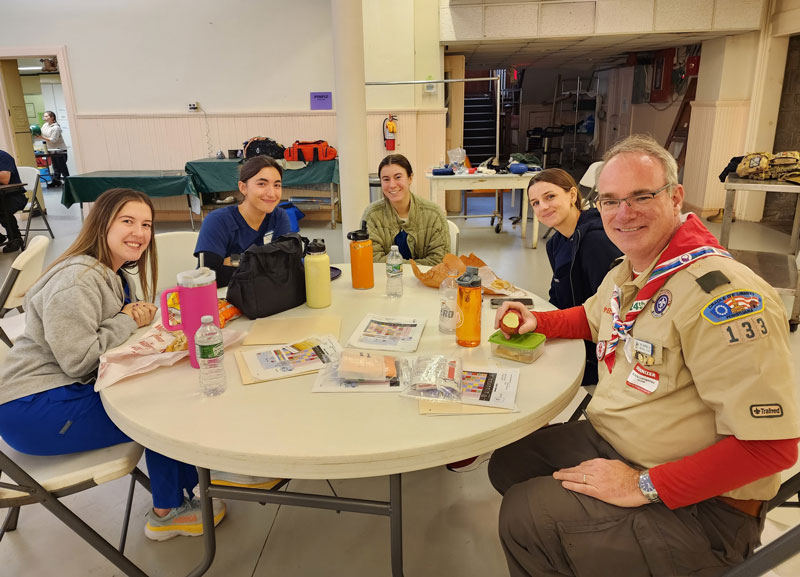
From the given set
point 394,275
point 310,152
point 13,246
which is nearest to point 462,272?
point 394,275

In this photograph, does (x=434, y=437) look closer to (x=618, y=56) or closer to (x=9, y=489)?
(x=9, y=489)

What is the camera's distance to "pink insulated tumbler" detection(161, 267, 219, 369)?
144 centimetres

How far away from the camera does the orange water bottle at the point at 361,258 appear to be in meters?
2.18

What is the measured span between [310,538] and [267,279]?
3.03 ft

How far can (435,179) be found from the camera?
242 inches

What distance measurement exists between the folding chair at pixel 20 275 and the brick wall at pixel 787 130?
303 inches

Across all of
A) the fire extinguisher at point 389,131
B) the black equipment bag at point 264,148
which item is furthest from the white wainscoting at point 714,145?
the black equipment bag at point 264,148

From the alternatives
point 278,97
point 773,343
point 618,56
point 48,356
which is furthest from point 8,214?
point 618,56

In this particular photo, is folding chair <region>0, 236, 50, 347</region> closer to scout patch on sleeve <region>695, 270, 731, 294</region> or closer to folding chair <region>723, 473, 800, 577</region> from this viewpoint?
scout patch on sleeve <region>695, 270, 731, 294</region>

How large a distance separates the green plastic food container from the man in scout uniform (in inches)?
7.7

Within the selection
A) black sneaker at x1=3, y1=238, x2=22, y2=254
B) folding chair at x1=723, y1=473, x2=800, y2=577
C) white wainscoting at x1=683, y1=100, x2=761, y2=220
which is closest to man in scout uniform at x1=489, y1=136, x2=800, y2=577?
folding chair at x1=723, y1=473, x2=800, y2=577

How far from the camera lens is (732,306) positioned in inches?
43.0

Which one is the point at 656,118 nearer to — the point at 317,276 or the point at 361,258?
the point at 361,258

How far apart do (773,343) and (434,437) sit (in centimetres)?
70
